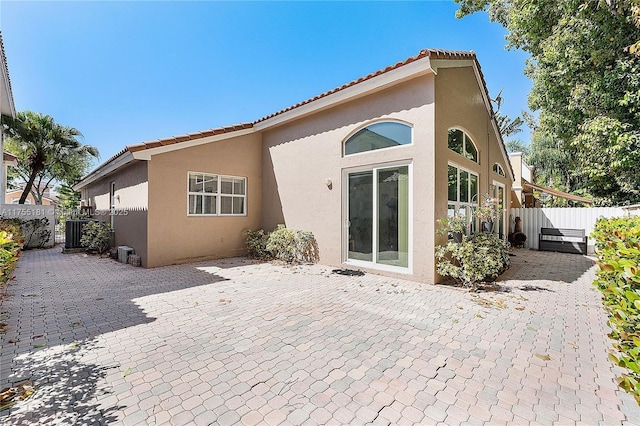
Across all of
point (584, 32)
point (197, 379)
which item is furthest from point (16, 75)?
point (584, 32)

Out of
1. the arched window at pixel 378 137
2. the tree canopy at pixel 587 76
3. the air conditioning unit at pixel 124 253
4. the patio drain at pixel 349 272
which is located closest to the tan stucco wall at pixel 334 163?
the arched window at pixel 378 137

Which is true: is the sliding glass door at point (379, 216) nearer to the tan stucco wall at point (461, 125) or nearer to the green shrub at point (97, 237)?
the tan stucco wall at point (461, 125)

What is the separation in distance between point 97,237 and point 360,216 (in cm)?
1196

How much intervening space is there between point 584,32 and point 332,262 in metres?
13.2

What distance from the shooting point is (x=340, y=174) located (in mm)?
9055

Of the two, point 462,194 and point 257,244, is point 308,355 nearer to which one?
point 462,194

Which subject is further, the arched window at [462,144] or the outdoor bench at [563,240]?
the outdoor bench at [563,240]

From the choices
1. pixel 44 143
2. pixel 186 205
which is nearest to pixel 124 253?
pixel 186 205

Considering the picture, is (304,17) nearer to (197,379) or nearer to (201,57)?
(201,57)

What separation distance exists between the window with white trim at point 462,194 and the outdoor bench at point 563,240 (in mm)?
7716

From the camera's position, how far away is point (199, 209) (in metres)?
10.4

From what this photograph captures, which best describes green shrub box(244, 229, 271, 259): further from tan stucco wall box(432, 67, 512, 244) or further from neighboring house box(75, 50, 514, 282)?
tan stucco wall box(432, 67, 512, 244)

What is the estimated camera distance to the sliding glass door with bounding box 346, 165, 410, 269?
7816 millimetres

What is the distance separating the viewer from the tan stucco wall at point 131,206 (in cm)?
930
